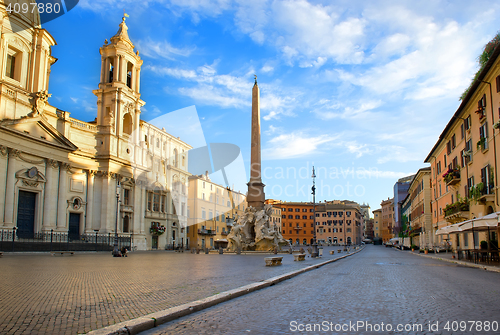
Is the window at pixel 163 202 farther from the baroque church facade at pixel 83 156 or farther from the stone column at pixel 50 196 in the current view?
the stone column at pixel 50 196

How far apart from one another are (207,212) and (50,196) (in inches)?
1323

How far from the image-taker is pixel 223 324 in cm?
558

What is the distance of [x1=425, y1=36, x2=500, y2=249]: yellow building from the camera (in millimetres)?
22188

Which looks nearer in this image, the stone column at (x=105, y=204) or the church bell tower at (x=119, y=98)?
the stone column at (x=105, y=204)

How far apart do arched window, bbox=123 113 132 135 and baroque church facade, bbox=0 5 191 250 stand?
0.13m

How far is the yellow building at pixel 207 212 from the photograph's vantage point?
6481 cm

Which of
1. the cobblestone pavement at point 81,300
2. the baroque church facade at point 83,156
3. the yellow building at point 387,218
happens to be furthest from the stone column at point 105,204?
the yellow building at point 387,218

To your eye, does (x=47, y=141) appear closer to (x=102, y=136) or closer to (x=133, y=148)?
(x=102, y=136)

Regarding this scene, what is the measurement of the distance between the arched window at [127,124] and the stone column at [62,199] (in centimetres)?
1140

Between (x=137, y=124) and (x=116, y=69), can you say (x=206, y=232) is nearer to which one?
(x=137, y=124)

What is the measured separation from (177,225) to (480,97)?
44480mm

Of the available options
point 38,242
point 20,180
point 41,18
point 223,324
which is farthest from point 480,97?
point 41,18

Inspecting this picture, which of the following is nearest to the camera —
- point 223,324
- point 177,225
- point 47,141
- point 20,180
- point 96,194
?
point 223,324

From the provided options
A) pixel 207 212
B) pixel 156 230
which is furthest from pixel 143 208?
pixel 207 212
